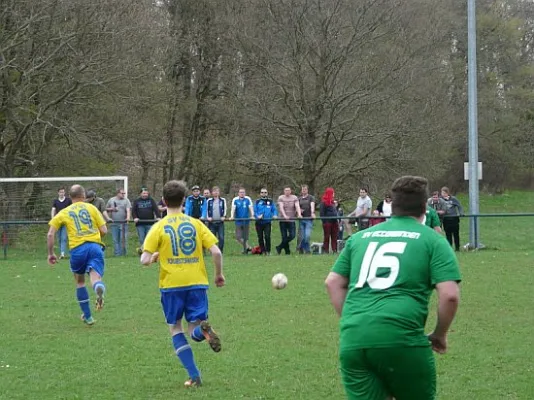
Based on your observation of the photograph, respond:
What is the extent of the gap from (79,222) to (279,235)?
1388 cm

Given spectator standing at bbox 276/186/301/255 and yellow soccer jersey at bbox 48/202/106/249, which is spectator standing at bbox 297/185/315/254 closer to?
spectator standing at bbox 276/186/301/255

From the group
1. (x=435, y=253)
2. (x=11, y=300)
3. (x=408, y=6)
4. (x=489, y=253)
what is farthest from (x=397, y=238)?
(x=408, y=6)

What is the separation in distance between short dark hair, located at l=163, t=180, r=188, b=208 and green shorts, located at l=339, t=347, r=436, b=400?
3.29 m

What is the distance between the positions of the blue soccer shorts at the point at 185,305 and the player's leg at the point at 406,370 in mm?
3557

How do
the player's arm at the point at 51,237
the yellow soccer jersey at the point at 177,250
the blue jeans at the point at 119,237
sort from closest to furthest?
1. the yellow soccer jersey at the point at 177,250
2. the player's arm at the point at 51,237
3. the blue jeans at the point at 119,237

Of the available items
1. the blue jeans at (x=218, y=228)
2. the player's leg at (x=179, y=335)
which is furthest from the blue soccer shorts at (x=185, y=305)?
the blue jeans at (x=218, y=228)

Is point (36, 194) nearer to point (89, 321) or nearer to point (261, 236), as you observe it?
point (261, 236)

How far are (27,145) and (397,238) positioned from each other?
2567 centimetres

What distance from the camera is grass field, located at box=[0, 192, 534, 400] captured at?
7.66 metres

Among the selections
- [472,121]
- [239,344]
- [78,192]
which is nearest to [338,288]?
[239,344]

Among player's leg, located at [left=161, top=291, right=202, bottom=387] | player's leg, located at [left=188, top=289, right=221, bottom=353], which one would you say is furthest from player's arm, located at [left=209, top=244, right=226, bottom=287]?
player's leg, located at [left=161, top=291, right=202, bottom=387]

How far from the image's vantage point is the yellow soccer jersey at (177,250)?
25.3 feet

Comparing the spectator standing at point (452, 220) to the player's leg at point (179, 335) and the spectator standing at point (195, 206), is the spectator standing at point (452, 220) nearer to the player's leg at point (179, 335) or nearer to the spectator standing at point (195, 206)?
the spectator standing at point (195, 206)

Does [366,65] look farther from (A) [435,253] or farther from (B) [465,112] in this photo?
(A) [435,253]
